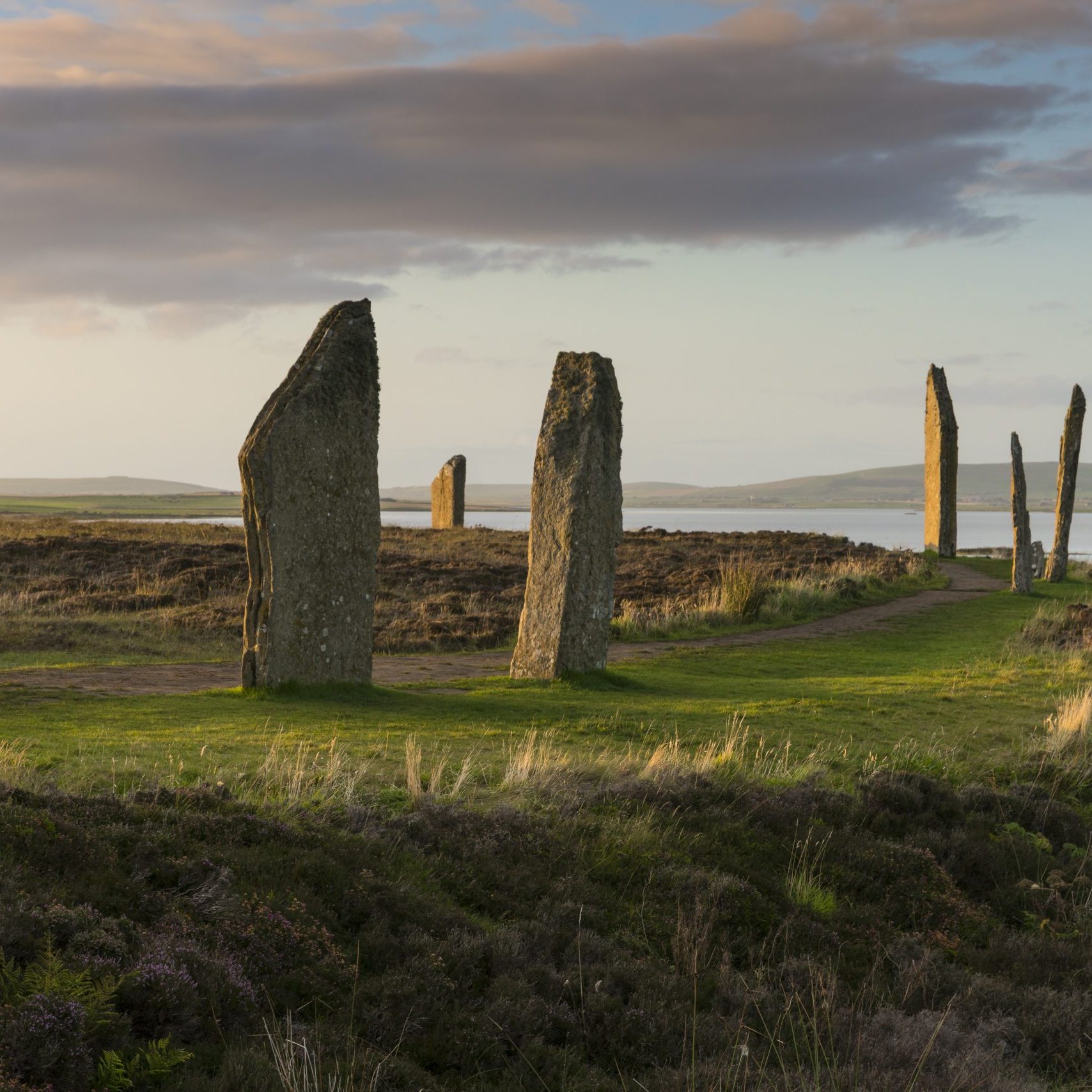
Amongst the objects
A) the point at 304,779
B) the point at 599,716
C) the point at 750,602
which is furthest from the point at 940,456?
the point at 304,779

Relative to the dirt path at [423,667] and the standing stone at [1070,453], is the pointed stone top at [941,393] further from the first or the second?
the dirt path at [423,667]

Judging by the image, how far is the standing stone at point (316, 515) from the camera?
1403 cm

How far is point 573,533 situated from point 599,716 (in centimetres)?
334

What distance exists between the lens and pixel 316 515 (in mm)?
14430

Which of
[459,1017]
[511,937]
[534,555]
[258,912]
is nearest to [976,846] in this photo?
[511,937]

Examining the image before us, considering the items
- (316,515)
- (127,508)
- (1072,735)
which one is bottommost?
(1072,735)

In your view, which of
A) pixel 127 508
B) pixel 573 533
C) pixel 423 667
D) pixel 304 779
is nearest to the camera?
pixel 304 779

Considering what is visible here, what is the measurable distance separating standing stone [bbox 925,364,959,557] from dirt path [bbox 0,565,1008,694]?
13255mm

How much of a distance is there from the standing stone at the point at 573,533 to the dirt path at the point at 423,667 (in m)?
1.56

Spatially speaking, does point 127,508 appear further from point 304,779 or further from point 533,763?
point 304,779

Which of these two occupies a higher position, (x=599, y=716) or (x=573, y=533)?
(x=573, y=533)

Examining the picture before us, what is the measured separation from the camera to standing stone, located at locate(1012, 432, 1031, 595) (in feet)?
98.3

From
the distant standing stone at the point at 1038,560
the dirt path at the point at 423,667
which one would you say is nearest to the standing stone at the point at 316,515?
the dirt path at the point at 423,667

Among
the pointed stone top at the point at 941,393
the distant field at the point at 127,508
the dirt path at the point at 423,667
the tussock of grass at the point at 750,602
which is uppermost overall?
the pointed stone top at the point at 941,393
